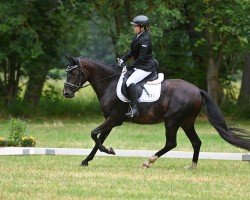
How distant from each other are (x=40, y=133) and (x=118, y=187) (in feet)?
38.9

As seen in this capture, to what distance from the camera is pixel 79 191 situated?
11.1 m

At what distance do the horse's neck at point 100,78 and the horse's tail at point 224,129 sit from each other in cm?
172

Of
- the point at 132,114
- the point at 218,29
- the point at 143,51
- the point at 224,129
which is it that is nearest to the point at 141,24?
the point at 143,51

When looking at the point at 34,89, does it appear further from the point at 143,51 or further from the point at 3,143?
the point at 143,51

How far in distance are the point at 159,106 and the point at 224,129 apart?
1.27m

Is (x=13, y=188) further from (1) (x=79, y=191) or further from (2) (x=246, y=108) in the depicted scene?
(2) (x=246, y=108)

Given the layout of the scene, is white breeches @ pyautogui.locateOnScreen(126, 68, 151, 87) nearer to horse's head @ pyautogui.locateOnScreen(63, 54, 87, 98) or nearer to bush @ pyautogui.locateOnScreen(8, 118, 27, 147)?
horse's head @ pyautogui.locateOnScreen(63, 54, 87, 98)

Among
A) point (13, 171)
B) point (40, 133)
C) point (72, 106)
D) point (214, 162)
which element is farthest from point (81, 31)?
point (13, 171)

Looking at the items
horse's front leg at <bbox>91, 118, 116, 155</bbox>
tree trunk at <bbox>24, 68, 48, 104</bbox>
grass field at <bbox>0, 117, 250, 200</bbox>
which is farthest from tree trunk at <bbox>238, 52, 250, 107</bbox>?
horse's front leg at <bbox>91, 118, 116, 155</bbox>

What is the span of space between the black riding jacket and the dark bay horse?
0.47 m

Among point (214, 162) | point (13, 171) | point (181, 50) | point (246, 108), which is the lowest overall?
point (246, 108)

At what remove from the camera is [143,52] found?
14.5m

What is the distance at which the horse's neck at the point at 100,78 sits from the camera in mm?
14984

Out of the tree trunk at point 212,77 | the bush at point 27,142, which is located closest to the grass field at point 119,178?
the bush at point 27,142
